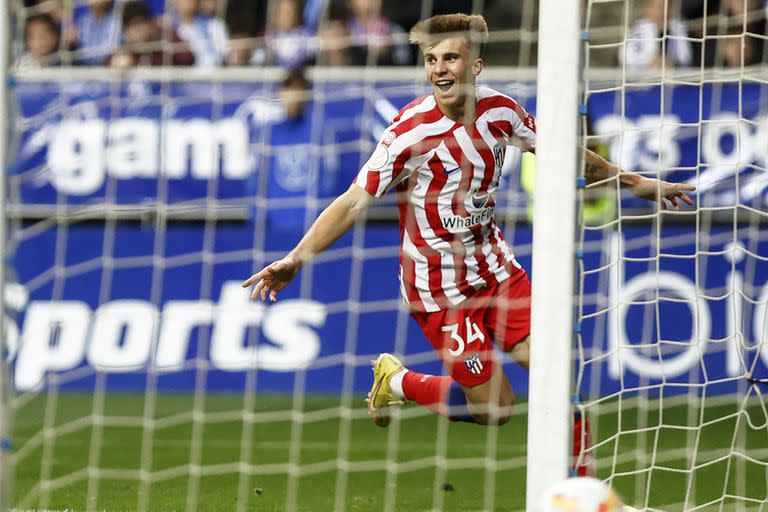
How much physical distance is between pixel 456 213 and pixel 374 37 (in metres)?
4.25

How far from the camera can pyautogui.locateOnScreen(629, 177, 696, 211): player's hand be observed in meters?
4.70

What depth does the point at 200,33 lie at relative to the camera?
923 centimetres

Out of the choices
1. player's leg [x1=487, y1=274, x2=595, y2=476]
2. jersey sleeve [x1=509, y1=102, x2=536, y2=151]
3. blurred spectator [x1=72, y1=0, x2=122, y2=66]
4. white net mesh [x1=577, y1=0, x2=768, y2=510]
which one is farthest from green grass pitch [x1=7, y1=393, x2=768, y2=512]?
blurred spectator [x1=72, y1=0, x2=122, y2=66]

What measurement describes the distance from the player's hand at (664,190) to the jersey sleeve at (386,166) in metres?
0.81

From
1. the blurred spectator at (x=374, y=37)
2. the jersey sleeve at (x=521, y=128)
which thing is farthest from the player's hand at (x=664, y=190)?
the blurred spectator at (x=374, y=37)

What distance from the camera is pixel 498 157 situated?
5023 millimetres

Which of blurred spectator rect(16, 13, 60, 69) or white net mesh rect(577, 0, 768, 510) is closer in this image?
white net mesh rect(577, 0, 768, 510)

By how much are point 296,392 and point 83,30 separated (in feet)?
9.03

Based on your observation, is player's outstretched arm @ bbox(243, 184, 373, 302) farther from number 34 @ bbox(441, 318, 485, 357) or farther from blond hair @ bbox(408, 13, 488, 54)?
number 34 @ bbox(441, 318, 485, 357)

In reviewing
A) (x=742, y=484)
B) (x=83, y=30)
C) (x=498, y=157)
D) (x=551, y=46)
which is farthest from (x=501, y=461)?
(x=83, y=30)

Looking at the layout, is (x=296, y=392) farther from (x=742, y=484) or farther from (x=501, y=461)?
(x=742, y=484)

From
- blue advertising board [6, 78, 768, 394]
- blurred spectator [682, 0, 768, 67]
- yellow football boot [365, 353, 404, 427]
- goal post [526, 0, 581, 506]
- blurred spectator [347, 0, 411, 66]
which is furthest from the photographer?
blurred spectator [347, 0, 411, 66]

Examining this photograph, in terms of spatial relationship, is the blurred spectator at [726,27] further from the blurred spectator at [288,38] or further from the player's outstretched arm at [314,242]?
the player's outstretched arm at [314,242]

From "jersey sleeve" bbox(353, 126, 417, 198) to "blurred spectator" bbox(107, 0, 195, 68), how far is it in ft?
11.6
